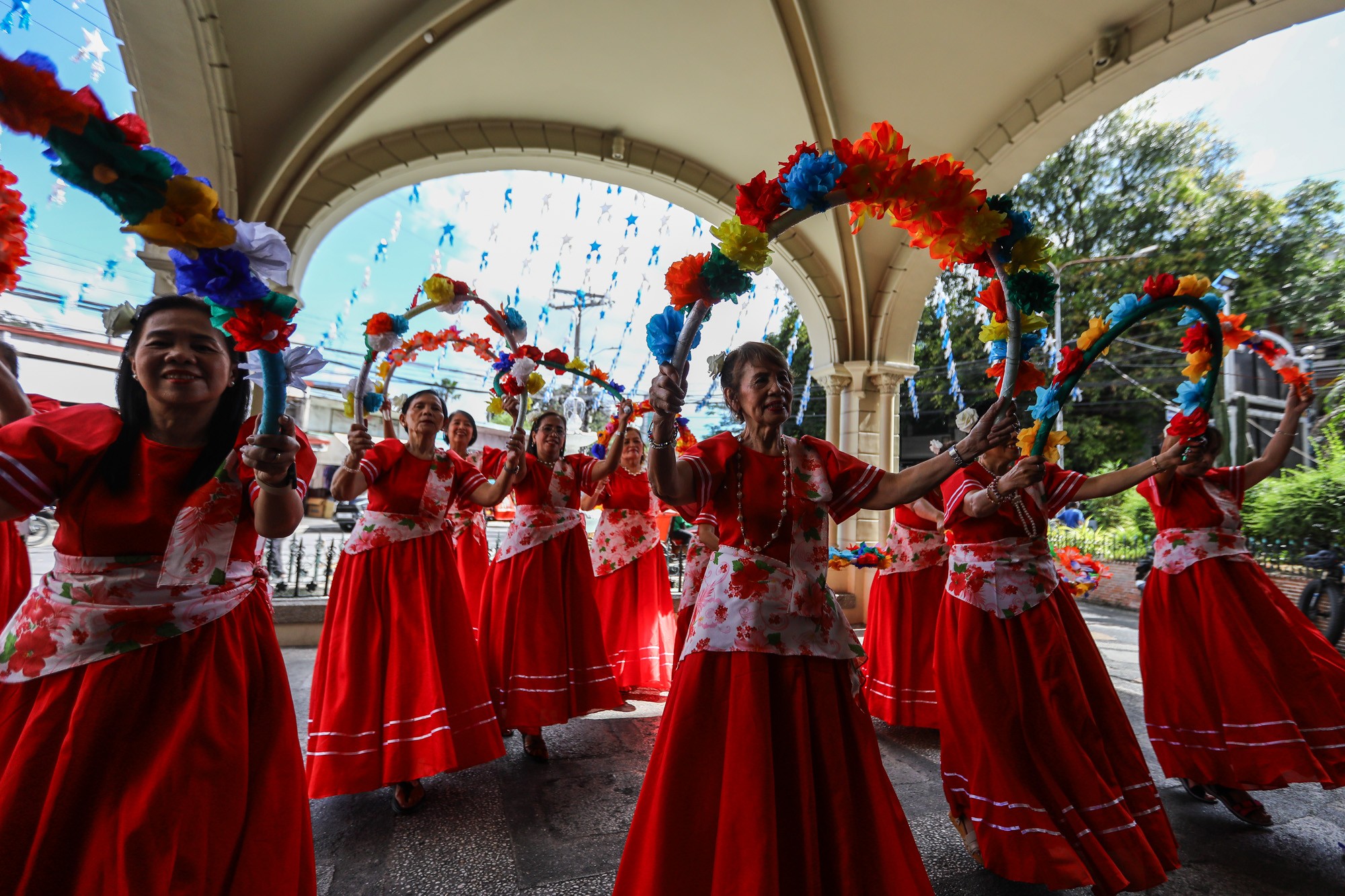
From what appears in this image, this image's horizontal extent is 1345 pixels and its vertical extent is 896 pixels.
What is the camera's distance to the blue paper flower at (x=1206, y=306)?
2.87 m

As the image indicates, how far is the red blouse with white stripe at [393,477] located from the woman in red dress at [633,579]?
190 centimetres

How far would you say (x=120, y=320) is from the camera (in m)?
1.76

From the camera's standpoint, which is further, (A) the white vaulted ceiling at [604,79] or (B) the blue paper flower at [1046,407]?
(A) the white vaulted ceiling at [604,79]

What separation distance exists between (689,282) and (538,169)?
5.70m

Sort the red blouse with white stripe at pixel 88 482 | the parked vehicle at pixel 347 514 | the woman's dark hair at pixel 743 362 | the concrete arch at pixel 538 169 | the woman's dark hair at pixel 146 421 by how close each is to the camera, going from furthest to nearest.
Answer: the parked vehicle at pixel 347 514 → the concrete arch at pixel 538 169 → the woman's dark hair at pixel 743 362 → the woman's dark hair at pixel 146 421 → the red blouse with white stripe at pixel 88 482

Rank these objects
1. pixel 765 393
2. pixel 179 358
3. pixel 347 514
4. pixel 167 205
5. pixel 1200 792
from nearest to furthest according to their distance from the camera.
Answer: pixel 167 205 < pixel 179 358 < pixel 765 393 < pixel 1200 792 < pixel 347 514

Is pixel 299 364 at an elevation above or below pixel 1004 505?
above

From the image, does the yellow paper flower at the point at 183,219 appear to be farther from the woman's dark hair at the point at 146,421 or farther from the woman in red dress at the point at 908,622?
the woman in red dress at the point at 908,622

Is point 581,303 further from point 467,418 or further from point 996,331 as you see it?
point 996,331

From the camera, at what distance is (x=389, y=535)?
11.1 ft

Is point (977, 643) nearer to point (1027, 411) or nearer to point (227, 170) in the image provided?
point (1027, 411)

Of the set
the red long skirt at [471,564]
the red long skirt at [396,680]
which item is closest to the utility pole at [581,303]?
the red long skirt at [471,564]

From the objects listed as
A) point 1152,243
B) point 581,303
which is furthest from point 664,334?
point 1152,243

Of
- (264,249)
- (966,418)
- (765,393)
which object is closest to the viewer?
(264,249)
